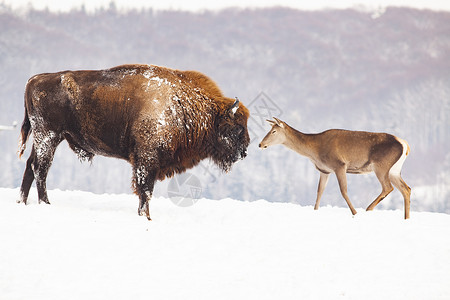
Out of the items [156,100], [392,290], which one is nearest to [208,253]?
[392,290]

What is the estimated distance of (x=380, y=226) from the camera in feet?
28.1

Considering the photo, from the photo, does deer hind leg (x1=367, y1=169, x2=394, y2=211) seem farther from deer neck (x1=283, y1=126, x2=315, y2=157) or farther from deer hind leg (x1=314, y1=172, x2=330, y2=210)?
deer neck (x1=283, y1=126, x2=315, y2=157)

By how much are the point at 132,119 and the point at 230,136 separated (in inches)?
80.5

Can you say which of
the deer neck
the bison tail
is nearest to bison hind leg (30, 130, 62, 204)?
the bison tail

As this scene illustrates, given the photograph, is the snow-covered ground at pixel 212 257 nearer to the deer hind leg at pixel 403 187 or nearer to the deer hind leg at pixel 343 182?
the deer hind leg at pixel 343 182

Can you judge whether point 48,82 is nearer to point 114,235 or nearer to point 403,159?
point 114,235

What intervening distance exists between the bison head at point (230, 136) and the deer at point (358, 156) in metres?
1.92

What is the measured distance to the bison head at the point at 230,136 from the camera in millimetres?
9461

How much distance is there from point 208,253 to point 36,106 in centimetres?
477

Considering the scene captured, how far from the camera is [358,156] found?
33.3ft

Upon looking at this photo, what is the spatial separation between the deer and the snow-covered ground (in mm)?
1288

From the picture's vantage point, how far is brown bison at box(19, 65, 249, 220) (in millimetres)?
8633

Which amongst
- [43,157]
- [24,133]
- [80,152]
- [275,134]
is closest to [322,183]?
[275,134]

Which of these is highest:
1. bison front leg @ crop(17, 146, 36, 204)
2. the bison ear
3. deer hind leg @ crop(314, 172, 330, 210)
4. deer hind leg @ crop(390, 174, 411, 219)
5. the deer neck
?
the bison ear
